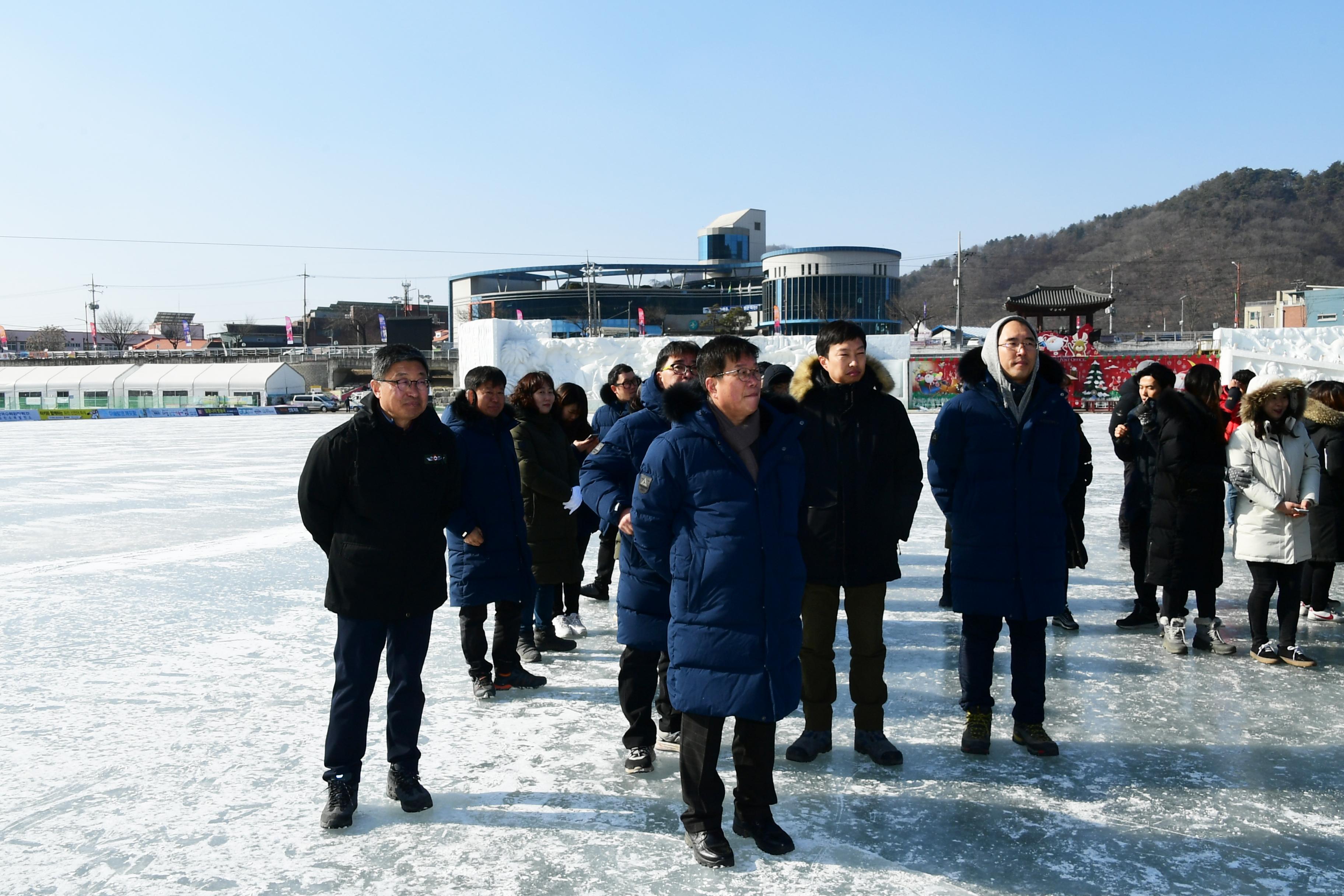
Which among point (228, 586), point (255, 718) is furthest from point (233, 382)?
point (255, 718)

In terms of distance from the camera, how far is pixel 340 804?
290cm

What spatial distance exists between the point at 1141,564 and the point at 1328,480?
3.43 feet

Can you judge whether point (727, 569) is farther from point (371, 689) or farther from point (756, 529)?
point (371, 689)

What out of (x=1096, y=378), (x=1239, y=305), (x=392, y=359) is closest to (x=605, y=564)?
(x=392, y=359)

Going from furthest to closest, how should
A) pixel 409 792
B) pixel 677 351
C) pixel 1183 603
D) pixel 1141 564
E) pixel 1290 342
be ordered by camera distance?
pixel 1290 342
pixel 1141 564
pixel 1183 603
pixel 677 351
pixel 409 792

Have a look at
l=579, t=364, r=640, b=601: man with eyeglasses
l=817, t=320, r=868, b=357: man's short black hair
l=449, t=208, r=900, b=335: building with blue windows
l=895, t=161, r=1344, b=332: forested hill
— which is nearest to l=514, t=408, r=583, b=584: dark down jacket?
l=579, t=364, r=640, b=601: man with eyeglasses

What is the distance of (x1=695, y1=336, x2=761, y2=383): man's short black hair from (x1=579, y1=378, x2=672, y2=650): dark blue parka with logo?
1.88 ft

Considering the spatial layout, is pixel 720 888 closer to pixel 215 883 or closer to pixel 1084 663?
pixel 215 883

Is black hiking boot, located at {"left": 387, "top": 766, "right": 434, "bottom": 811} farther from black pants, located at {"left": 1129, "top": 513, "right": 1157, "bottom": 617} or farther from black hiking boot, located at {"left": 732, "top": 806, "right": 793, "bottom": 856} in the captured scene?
black pants, located at {"left": 1129, "top": 513, "right": 1157, "bottom": 617}

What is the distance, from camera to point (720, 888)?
98.8 inches

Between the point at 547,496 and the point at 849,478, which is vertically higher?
the point at 849,478

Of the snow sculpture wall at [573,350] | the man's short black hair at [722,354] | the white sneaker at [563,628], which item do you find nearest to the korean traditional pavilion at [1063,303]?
the snow sculpture wall at [573,350]

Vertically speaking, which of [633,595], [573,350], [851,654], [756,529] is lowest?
[851,654]

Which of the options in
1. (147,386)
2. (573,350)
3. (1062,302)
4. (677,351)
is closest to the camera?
(677,351)
